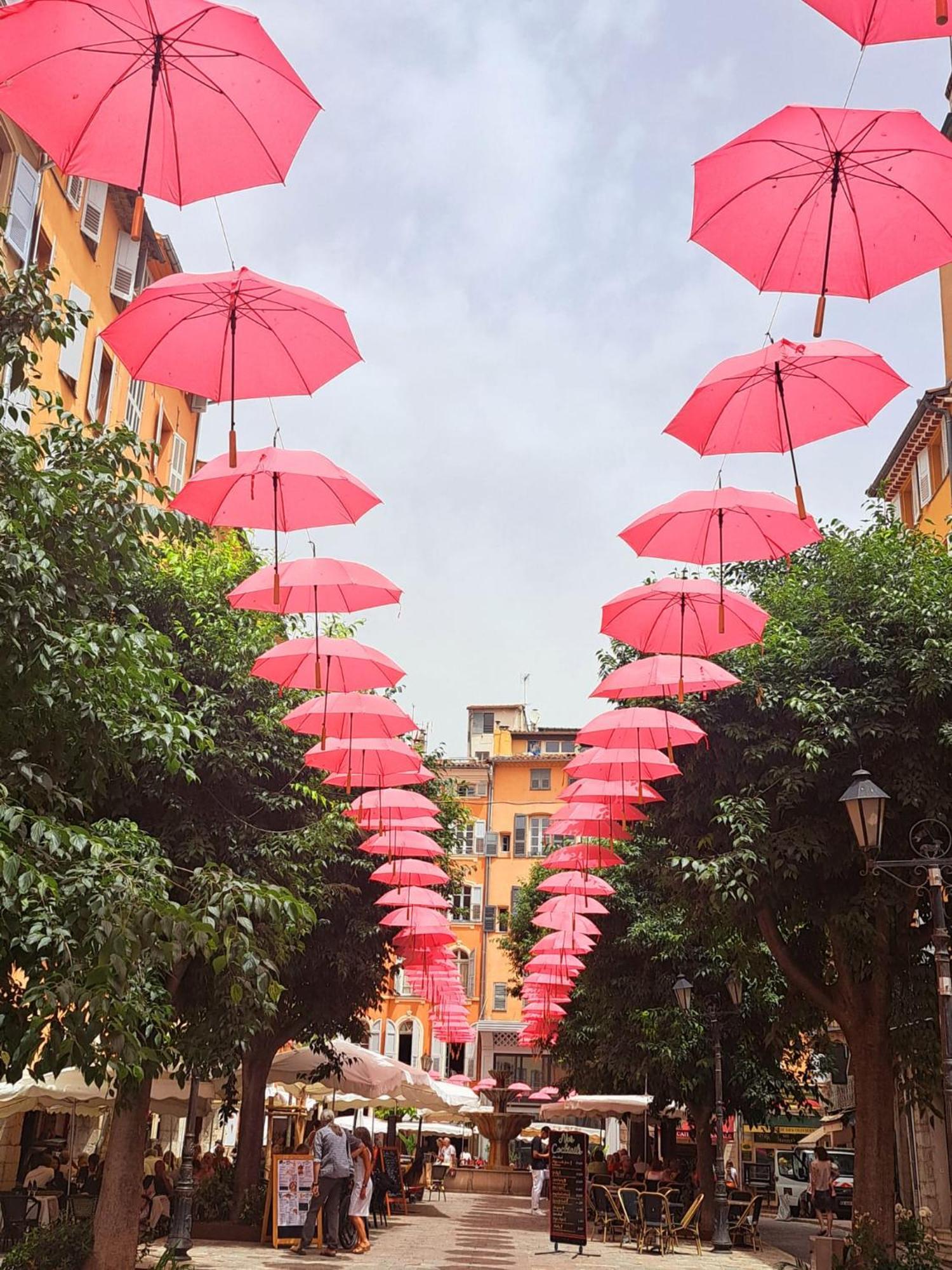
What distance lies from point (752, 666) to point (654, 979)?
14.6 meters

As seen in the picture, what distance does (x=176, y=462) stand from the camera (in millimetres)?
34625

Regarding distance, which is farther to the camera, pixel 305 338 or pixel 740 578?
pixel 740 578

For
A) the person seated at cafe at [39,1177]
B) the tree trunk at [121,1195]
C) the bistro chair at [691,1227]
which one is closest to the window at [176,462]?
the person seated at cafe at [39,1177]

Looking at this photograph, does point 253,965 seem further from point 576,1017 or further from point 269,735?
point 576,1017

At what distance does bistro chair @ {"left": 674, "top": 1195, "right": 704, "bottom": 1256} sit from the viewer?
2315 centimetres

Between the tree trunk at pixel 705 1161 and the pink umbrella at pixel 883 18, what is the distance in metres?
24.9

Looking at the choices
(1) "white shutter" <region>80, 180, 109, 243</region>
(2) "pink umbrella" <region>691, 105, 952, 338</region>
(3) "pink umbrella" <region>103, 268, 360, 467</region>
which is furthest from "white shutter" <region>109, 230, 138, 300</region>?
(2) "pink umbrella" <region>691, 105, 952, 338</region>

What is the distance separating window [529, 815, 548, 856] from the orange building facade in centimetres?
5

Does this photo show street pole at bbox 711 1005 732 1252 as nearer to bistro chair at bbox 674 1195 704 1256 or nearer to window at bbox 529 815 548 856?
bistro chair at bbox 674 1195 704 1256

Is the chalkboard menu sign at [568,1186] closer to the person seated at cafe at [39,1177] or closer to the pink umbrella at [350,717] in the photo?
the pink umbrella at [350,717]

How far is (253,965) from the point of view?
9.30 m

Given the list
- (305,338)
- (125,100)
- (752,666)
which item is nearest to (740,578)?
(752,666)

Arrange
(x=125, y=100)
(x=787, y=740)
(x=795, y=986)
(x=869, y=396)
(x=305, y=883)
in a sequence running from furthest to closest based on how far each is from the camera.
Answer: (x=305, y=883) < (x=795, y=986) < (x=787, y=740) < (x=869, y=396) < (x=125, y=100)

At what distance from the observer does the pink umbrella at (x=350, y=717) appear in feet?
50.9
